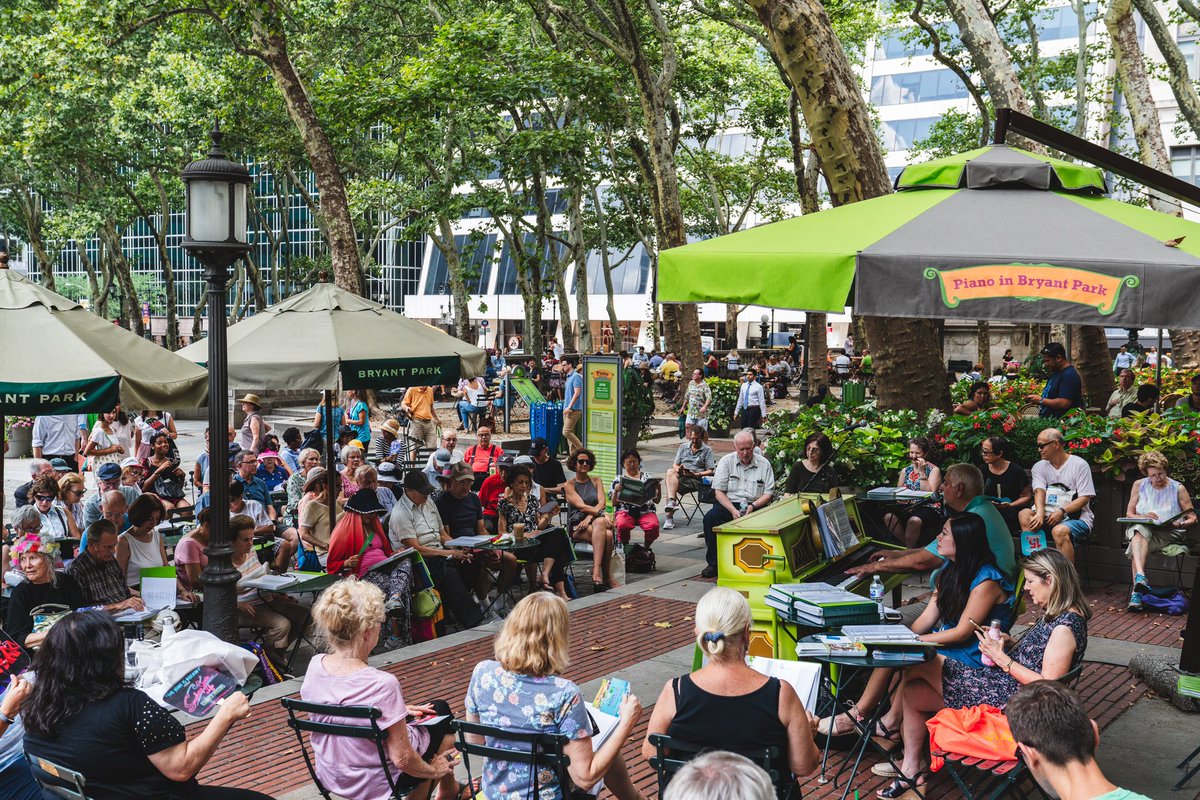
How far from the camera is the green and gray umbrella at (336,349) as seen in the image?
9250 mm

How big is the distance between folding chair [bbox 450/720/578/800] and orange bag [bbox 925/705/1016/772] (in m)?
1.77

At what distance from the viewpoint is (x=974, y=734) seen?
501cm

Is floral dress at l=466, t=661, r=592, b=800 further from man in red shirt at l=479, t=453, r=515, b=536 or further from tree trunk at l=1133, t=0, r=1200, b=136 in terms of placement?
tree trunk at l=1133, t=0, r=1200, b=136

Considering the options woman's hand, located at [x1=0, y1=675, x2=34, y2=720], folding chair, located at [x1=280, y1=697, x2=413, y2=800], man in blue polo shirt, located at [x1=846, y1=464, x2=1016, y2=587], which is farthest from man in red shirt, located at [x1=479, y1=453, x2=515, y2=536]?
woman's hand, located at [x1=0, y1=675, x2=34, y2=720]

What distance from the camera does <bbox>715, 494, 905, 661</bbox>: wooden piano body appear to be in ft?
21.9

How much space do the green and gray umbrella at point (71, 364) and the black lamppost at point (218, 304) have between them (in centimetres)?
23

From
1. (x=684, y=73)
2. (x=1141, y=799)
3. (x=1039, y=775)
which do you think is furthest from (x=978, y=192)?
(x=684, y=73)

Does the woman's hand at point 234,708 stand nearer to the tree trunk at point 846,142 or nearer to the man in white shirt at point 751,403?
the tree trunk at point 846,142

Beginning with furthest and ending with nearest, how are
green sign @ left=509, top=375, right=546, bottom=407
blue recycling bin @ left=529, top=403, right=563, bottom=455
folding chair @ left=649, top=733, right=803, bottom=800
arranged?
green sign @ left=509, top=375, right=546, bottom=407 < blue recycling bin @ left=529, top=403, right=563, bottom=455 < folding chair @ left=649, top=733, right=803, bottom=800

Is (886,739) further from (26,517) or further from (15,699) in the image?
(26,517)

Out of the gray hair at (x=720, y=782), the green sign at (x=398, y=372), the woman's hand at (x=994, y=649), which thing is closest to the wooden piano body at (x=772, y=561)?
the woman's hand at (x=994, y=649)

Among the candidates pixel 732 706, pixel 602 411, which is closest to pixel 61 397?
pixel 732 706

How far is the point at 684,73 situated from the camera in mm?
29641

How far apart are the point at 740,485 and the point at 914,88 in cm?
6455
